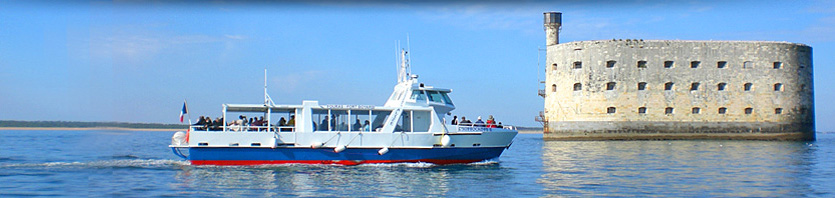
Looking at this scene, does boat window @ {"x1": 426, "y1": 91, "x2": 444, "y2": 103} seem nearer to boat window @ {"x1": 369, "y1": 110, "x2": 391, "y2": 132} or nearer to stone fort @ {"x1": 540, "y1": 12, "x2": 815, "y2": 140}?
boat window @ {"x1": 369, "y1": 110, "x2": 391, "y2": 132}

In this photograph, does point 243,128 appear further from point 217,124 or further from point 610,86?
point 610,86

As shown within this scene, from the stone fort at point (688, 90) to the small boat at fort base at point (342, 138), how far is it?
25801 millimetres

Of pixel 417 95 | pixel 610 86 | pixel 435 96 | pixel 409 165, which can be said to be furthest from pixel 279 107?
pixel 610 86

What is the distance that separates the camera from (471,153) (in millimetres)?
23781

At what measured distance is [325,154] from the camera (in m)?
23.0

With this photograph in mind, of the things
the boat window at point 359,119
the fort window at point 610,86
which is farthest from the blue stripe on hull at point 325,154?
the fort window at point 610,86

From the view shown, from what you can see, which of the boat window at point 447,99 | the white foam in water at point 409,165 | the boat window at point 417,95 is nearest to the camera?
the white foam in water at point 409,165

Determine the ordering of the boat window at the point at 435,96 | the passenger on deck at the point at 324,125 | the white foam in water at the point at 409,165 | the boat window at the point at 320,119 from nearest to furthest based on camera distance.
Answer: the white foam in water at the point at 409,165 < the boat window at the point at 320,119 < the passenger on deck at the point at 324,125 < the boat window at the point at 435,96

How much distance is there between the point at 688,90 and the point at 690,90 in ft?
0.49

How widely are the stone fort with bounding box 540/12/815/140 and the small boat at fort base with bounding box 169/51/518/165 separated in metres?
25.8

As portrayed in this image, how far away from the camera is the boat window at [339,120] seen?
23.4 metres

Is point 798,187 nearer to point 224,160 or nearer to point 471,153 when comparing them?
point 471,153

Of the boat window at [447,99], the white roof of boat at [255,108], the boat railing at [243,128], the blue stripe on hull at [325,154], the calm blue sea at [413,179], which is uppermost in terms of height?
the boat window at [447,99]

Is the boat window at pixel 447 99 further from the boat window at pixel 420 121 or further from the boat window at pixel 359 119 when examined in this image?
the boat window at pixel 359 119
